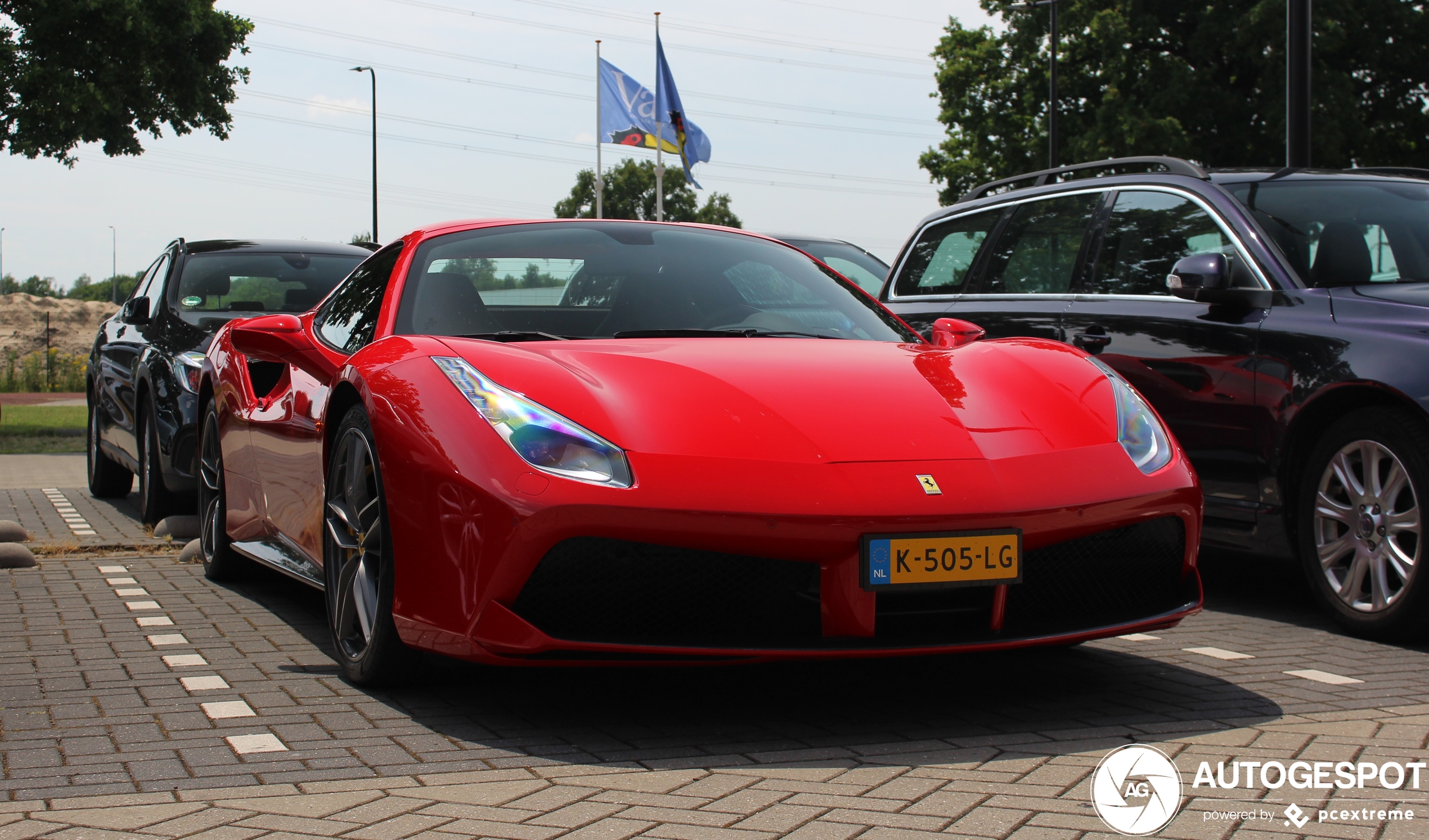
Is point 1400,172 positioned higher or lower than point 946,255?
higher

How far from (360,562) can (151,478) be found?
4802mm

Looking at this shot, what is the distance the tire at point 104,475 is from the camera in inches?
408

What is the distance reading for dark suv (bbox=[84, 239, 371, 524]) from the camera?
790cm

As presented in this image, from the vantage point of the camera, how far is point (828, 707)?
3.84 meters

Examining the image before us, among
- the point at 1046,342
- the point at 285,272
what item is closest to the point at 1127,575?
the point at 1046,342

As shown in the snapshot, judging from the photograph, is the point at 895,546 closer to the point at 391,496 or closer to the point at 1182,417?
the point at 391,496

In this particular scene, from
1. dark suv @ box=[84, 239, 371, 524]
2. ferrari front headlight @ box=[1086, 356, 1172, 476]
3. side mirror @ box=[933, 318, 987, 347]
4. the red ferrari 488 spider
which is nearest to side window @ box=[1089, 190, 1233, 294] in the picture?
side mirror @ box=[933, 318, 987, 347]

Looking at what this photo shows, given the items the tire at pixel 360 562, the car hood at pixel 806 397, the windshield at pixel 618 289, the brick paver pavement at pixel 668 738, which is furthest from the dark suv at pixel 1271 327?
the tire at pixel 360 562

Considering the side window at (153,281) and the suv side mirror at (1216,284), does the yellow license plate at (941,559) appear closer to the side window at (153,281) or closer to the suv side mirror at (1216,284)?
the suv side mirror at (1216,284)

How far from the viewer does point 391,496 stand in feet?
12.4

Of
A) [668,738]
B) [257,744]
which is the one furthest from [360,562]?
[668,738]

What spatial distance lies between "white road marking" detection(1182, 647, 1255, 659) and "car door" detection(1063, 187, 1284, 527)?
853mm

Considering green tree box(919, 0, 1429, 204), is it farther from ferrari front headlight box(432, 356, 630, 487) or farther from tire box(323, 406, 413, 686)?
ferrari front headlight box(432, 356, 630, 487)

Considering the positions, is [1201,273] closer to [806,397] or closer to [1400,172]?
[1400,172]
